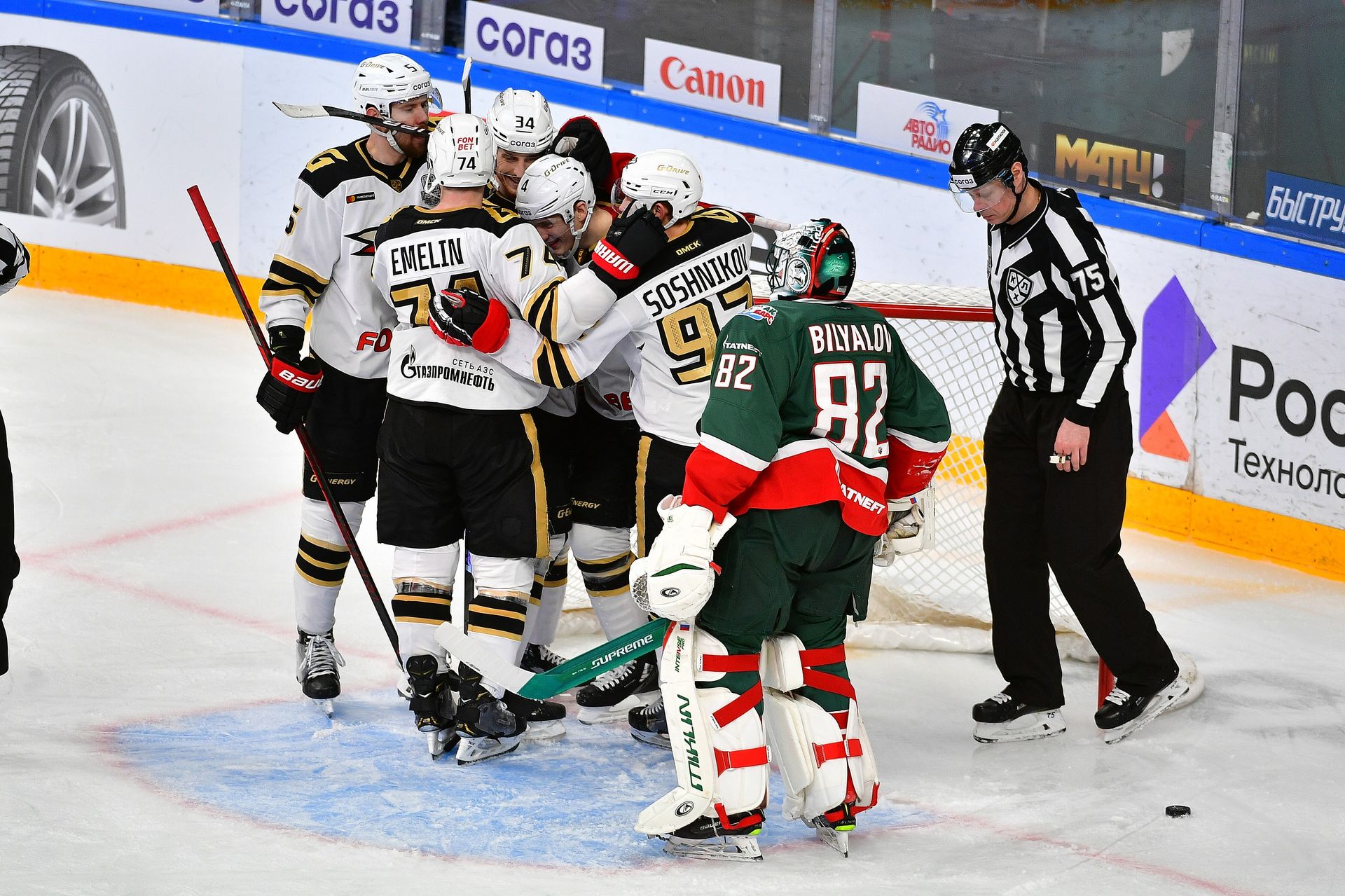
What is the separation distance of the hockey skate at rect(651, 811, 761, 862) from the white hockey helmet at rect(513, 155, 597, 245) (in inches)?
55.3

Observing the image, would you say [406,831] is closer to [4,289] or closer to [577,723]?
[577,723]

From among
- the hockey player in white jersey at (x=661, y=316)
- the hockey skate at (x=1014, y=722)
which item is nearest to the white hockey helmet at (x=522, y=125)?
the hockey player in white jersey at (x=661, y=316)

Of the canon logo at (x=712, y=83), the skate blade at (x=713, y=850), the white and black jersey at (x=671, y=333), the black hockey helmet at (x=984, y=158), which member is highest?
the canon logo at (x=712, y=83)

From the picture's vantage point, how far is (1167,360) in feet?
18.2

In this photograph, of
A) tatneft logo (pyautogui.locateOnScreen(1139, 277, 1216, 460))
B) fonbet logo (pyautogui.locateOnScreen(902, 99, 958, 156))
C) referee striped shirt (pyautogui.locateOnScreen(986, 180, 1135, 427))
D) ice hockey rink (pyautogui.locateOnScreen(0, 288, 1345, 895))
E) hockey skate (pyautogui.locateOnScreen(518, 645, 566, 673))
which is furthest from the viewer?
fonbet logo (pyautogui.locateOnScreen(902, 99, 958, 156))

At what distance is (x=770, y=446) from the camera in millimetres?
2990

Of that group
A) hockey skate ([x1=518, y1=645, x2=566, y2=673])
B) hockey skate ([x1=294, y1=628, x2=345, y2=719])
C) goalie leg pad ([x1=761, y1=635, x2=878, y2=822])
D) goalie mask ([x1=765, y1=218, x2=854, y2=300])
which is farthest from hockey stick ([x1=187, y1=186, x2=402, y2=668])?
goalie mask ([x1=765, y1=218, x2=854, y2=300])

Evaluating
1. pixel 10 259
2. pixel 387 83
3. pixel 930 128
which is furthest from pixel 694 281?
pixel 930 128

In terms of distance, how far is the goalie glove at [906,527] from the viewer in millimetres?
3416

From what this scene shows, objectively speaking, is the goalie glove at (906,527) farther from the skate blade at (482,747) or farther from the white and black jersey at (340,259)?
the white and black jersey at (340,259)

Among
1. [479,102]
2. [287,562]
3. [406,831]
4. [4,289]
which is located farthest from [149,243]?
[406,831]

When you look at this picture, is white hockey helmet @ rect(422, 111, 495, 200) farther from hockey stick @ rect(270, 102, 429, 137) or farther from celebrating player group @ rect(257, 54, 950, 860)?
hockey stick @ rect(270, 102, 429, 137)

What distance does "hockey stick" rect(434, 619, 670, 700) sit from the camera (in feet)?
10.7

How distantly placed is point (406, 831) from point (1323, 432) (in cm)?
338
